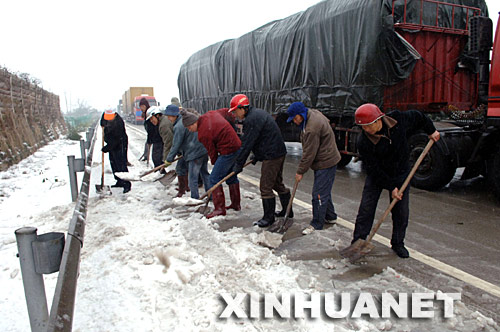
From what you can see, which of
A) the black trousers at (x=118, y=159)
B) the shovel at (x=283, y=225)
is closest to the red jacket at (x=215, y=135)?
the shovel at (x=283, y=225)

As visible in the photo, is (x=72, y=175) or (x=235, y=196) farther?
(x=72, y=175)

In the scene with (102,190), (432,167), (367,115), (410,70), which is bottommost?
(102,190)

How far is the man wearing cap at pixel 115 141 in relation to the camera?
6.73 m

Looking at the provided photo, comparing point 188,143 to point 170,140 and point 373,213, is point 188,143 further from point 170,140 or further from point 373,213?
point 373,213

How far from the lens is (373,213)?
3.80 m

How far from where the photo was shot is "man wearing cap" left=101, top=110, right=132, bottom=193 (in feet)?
22.1

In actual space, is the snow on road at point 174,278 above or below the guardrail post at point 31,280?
below

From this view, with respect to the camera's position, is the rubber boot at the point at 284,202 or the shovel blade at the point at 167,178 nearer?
the rubber boot at the point at 284,202

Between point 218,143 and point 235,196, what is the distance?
2.90 ft

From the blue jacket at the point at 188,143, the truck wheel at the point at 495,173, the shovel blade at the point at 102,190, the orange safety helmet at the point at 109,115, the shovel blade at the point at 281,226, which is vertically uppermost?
the orange safety helmet at the point at 109,115

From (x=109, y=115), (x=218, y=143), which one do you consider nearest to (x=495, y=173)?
(x=218, y=143)

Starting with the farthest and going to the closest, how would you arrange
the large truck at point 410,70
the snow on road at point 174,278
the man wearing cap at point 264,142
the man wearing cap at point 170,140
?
the man wearing cap at point 170,140, the large truck at point 410,70, the man wearing cap at point 264,142, the snow on road at point 174,278

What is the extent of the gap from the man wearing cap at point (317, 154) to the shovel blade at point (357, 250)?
2.67ft

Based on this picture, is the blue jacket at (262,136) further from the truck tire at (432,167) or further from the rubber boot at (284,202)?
the truck tire at (432,167)
